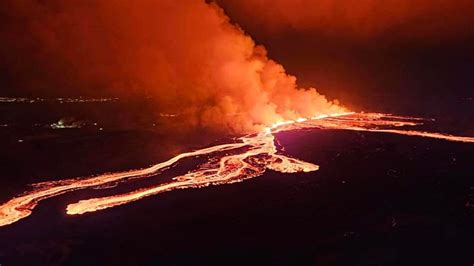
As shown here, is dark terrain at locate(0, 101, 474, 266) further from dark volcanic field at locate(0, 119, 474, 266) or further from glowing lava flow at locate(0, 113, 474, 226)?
glowing lava flow at locate(0, 113, 474, 226)

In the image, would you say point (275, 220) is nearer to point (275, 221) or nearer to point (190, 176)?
point (275, 221)

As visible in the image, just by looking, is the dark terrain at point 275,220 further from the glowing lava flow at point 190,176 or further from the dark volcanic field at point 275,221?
the glowing lava flow at point 190,176

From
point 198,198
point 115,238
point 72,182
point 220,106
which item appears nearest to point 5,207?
point 72,182

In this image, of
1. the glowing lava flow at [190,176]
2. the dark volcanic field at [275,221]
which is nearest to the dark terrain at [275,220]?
the dark volcanic field at [275,221]

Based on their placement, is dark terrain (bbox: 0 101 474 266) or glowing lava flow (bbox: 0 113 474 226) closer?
dark terrain (bbox: 0 101 474 266)

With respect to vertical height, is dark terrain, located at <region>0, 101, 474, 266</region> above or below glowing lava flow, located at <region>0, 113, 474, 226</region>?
below

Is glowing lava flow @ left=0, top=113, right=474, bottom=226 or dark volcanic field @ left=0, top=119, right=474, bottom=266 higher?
glowing lava flow @ left=0, top=113, right=474, bottom=226

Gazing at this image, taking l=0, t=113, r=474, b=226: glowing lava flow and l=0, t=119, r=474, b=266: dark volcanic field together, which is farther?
l=0, t=113, r=474, b=226: glowing lava flow

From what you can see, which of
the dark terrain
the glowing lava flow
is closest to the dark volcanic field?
the dark terrain

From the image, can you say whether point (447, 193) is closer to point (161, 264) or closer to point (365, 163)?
point (365, 163)
